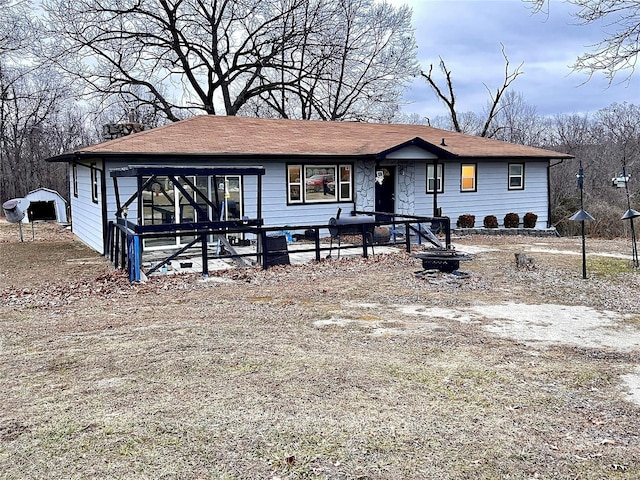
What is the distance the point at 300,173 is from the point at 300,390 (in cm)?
1135

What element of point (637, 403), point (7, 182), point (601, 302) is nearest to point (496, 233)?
point (601, 302)

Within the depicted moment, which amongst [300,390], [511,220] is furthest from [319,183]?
[300,390]

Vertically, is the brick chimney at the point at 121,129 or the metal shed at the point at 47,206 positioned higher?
the brick chimney at the point at 121,129

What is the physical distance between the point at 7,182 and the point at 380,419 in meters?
32.2

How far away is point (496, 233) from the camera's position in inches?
722

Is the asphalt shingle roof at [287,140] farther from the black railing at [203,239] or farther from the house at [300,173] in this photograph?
the black railing at [203,239]

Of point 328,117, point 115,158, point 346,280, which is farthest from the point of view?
point 328,117

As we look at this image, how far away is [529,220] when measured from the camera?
19219 mm

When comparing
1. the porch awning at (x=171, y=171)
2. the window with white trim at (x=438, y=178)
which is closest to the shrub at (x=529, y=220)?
the window with white trim at (x=438, y=178)

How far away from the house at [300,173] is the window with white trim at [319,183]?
0.03 m

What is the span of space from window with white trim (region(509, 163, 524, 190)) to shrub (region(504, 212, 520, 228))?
3.18 ft

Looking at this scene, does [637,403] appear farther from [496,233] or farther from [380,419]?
[496,233]

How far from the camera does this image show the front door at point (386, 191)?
17406 mm

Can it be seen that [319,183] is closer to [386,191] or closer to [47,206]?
[386,191]
